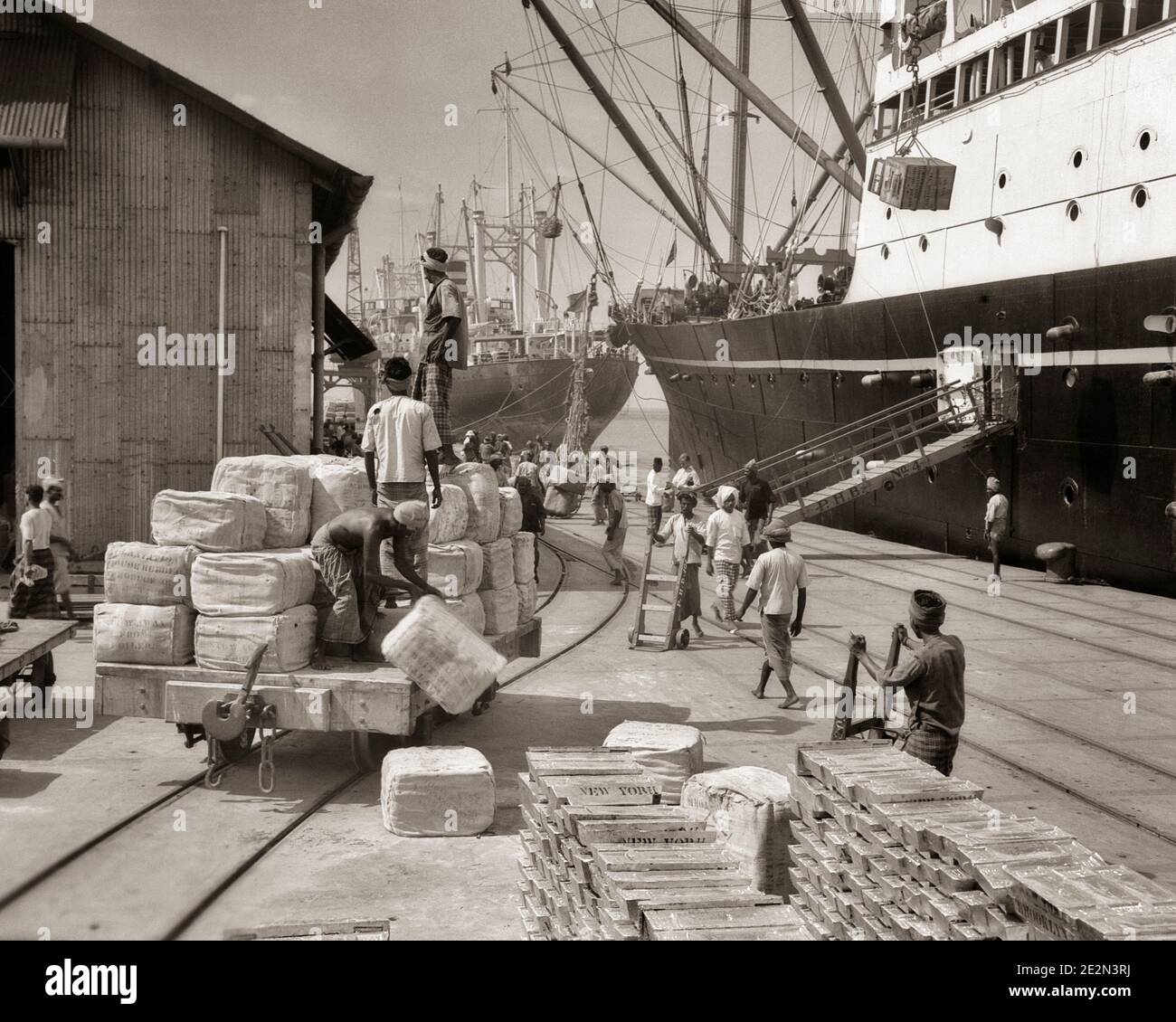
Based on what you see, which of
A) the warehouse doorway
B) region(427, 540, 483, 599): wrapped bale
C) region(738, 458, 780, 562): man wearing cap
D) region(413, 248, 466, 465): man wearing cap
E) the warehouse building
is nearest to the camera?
region(427, 540, 483, 599): wrapped bale

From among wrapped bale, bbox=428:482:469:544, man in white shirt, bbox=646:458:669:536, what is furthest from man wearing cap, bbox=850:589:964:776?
man in white shirt, bbox=646:458:669:536

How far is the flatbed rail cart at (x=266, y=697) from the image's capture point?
8.02 meters

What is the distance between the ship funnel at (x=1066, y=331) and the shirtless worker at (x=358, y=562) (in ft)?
48.7

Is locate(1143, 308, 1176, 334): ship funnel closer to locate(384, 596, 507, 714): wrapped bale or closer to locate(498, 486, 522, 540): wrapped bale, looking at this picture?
locate(498, 486, 522, 540): wrapped bale

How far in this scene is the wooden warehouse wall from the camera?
52.7ft

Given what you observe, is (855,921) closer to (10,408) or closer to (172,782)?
(172,782)

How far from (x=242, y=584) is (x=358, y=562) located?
0.84 metres

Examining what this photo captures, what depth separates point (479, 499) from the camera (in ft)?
33.5

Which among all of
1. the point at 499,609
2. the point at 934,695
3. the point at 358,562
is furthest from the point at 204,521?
the point at 934,695

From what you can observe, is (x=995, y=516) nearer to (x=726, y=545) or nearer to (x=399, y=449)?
(x=726, y=545)

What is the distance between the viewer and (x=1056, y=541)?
2092 cm

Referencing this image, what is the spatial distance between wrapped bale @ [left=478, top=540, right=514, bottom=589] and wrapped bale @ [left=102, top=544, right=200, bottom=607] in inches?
101

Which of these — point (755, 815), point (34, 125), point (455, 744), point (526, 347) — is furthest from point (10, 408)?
point (526, 347)
